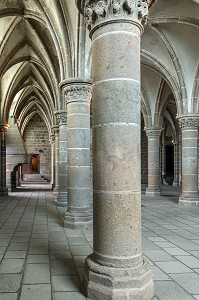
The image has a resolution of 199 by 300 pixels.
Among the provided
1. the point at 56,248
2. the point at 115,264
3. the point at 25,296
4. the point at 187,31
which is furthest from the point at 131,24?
the point at 187,31

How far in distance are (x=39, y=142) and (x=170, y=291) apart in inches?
978

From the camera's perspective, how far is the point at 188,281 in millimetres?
3426

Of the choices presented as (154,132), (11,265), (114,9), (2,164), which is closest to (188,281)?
(11,265)

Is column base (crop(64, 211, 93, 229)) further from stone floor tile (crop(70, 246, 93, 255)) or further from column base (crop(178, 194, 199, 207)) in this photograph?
column base (crop(178, 194, 199, 207))

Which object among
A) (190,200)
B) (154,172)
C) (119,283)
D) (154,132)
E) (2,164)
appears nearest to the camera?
(119,283)

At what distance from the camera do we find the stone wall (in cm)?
2702

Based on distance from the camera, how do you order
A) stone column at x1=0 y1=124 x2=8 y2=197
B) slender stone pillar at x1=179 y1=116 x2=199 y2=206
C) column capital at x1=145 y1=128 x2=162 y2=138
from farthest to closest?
column capital at x1=145 y1=128 x2=162 y2=138
stone column at x1=0 y1=124 x2=8 y2=197
slender stone pillar at x1=179 y1=116 x2=199 y2=206

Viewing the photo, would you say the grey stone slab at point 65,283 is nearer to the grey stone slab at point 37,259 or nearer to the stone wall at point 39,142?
the grey stone slab at point 37,259

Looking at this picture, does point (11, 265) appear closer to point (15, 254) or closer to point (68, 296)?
point (15, 254)

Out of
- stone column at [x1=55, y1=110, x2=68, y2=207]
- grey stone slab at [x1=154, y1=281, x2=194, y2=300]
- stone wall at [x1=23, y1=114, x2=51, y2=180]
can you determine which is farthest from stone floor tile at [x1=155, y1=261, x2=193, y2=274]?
stone wall at [x1=23, y1=114, x2=51, y2=180]

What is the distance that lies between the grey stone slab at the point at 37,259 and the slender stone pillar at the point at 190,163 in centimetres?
690

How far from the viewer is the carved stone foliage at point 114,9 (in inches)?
122

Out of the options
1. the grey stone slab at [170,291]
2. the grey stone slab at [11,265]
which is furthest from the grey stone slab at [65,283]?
the grey stone slab at [170,291]

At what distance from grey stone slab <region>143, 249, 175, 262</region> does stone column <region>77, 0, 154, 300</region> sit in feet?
4.14
